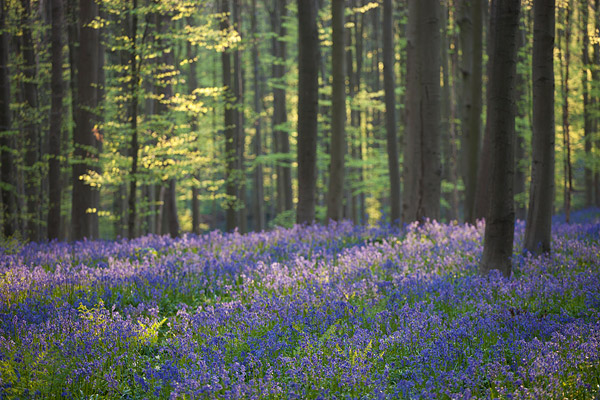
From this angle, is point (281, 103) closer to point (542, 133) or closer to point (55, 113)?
point (55, 113)

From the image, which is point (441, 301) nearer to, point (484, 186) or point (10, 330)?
point (10, 330)

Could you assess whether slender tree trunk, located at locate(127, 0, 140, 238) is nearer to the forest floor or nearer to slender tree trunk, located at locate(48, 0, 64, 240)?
slender tree trunk, located at locate(48, 0, 64, 240)

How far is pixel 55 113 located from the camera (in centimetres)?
1348

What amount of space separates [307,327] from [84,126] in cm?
1036

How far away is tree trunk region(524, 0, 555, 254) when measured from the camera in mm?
8633

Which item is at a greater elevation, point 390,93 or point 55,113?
point 390,93

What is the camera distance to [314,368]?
467 cm

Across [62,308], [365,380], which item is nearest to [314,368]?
[365,380]

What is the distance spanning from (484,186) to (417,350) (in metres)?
8.48

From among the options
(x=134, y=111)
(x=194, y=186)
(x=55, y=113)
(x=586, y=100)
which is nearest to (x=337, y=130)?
(x=134, y=111)

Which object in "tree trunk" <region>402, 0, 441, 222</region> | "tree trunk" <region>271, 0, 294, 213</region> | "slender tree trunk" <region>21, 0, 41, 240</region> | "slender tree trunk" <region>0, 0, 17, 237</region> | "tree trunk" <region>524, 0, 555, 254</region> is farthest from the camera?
"tree trunk" <region>271, 0, 294, 213</region>

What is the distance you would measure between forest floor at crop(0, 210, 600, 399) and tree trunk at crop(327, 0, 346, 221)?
16.1ft

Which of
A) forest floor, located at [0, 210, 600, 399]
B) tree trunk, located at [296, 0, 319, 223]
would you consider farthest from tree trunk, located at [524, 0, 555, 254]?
tree trunk, located at [296, 0, 319, 223]

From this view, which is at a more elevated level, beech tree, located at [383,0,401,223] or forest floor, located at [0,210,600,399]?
beech tree, located at [383,0,401,223]
